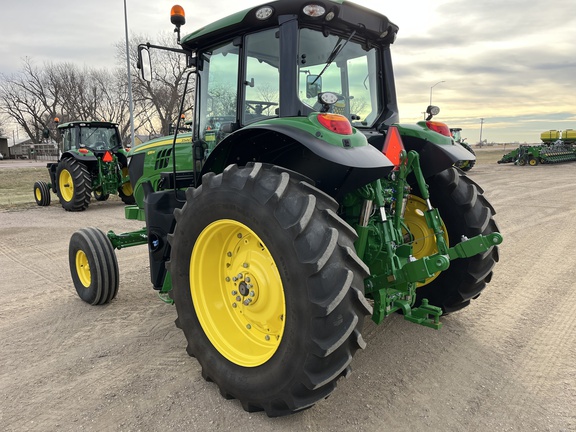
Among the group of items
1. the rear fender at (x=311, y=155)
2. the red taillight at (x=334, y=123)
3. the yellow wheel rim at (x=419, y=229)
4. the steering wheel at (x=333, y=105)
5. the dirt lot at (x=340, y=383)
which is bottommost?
the dirt lot at (x=340, y=383)

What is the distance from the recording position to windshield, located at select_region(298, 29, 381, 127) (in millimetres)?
2932

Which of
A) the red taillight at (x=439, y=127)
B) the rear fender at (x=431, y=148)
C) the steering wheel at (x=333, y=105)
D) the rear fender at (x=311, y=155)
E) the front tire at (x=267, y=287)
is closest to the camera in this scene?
the front tire at (x=267, y=287)

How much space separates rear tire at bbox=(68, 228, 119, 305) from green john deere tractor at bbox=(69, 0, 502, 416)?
18 mm

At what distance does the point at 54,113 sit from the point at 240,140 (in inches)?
1943

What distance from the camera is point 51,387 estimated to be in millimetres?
2762

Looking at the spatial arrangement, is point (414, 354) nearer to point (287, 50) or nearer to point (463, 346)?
point (463, 346)

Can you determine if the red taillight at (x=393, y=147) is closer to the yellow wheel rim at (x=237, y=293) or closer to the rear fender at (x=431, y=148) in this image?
the rear fender at (x=431, y=148)

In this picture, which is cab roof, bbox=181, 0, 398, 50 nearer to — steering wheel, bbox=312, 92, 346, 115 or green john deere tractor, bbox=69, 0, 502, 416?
green john deere tractor, bbox=69, 0, 502, 416

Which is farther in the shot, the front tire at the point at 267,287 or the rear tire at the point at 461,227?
the rear tire at the point at 461,227

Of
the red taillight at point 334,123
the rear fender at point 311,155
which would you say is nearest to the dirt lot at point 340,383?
the rear fender at point 311,155

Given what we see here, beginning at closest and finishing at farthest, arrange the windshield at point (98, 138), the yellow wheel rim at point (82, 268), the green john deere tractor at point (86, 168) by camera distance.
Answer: the yellow wheel rim at point (82, 268)
the green john deere tractor at point (86, 168)
the windshield at point (98, 138)

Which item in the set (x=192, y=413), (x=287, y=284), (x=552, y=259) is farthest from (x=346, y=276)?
(x=552, y=259)

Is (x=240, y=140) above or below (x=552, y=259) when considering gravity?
above

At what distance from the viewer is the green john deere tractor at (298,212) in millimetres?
2166
